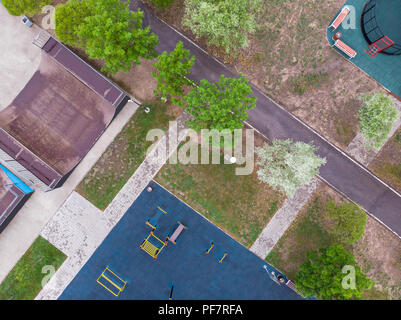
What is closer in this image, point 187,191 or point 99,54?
point 99,54

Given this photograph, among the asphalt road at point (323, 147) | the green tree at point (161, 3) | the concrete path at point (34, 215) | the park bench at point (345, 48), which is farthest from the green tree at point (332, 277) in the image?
the green tree at point (161, 3)

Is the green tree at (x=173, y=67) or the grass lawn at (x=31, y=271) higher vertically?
the green tree at (x=173, y=67)

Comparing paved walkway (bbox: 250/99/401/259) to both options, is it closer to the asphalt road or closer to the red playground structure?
the asphalt road

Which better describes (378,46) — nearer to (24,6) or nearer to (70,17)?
(70,17)

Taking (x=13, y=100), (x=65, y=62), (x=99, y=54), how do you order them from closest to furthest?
(x=99, y=54)
(x=65, y=62)
(x=13, y=100)

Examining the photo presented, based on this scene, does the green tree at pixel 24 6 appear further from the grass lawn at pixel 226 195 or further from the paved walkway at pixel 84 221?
the grass lawn at pixel 226 195

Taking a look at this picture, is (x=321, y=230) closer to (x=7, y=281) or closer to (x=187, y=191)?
(x=187, y=191)

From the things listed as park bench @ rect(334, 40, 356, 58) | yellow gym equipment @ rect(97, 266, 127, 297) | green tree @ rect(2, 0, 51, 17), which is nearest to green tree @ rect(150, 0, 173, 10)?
green tree @ rect(2, 0, 51, 17)

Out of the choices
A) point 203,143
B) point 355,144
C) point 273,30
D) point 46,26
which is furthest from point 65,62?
point 355,144
